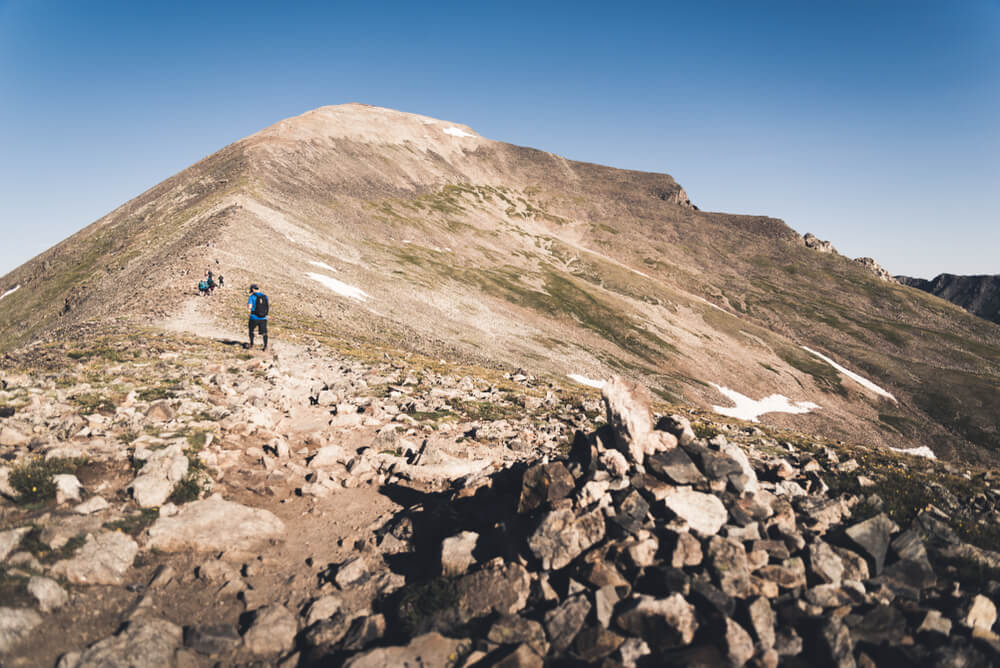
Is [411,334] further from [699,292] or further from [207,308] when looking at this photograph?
[699,292]

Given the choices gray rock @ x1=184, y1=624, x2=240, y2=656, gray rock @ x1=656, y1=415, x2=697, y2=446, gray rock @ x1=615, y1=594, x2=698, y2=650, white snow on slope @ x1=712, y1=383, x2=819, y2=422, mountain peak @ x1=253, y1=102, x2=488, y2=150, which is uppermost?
mountain peak @ x1=253, y1=102, x2=488, y2=150

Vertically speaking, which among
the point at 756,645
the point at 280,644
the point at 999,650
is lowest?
the point at 280,644

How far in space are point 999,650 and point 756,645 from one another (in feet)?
14.5

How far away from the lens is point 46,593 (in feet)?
29.9

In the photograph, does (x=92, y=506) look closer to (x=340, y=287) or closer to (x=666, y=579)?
(x=666, y=579)

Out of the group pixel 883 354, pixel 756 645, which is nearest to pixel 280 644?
pixel 756 645

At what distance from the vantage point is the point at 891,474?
1891 centimetres

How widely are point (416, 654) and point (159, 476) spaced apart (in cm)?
967

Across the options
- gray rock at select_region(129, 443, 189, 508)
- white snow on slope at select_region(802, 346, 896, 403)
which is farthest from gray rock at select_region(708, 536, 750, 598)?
white snow on slope at select_region(802, 346, 896, 403)

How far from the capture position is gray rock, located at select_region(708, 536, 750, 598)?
33.3 ft

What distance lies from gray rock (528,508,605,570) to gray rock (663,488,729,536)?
194cm

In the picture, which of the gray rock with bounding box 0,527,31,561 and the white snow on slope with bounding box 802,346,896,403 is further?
the white snow on slope with bounding box 802,346,896,403

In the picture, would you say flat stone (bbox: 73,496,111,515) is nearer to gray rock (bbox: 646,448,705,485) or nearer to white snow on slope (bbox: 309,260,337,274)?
gray rock (bbox: 646,448,705,485)

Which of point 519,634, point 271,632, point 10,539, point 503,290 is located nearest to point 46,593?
point 10,539
